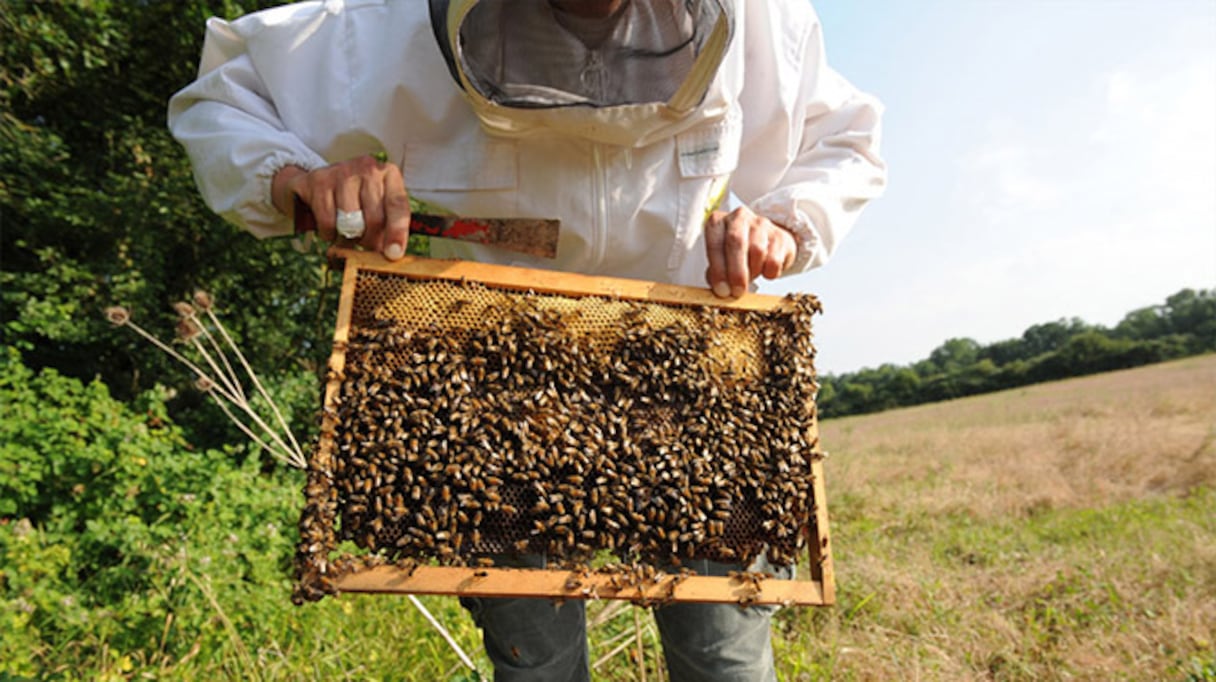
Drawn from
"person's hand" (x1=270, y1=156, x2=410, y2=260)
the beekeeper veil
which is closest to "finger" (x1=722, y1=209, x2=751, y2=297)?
the beekeeper veil

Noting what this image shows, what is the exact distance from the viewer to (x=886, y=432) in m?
21.7

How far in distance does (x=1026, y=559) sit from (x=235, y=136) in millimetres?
7892

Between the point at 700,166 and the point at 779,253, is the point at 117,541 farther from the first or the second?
the point at 779,253

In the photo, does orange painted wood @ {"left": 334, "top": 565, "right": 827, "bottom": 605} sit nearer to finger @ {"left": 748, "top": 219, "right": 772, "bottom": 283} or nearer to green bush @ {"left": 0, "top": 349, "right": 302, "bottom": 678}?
finger @ {"left": 748, "top": 219, "right": 772, "bottom": 283}

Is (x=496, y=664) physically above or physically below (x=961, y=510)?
above

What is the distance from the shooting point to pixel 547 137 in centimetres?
241

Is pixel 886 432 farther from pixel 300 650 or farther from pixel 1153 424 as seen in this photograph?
pixel 300 650

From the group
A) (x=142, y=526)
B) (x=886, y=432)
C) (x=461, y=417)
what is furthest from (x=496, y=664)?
(x=886, y=432)

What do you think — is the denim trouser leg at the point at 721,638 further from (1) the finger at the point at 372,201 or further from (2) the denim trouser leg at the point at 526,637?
(1) the finger at the point at 372,201

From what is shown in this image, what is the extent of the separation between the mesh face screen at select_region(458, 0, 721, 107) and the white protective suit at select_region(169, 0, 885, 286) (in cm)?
1

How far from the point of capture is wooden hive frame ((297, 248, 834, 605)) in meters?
1.90

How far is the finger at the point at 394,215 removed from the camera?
6.97 feet

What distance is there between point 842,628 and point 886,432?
17866 mm

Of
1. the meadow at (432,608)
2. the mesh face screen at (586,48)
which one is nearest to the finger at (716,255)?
the mesh face screen at (586,48)
